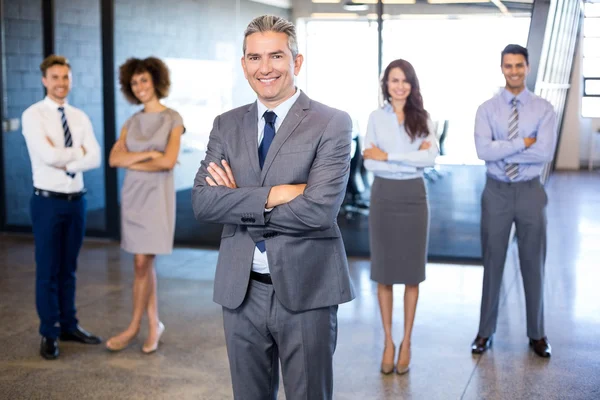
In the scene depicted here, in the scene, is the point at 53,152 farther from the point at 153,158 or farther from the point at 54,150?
the point at 153,158

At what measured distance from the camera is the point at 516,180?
4777mm

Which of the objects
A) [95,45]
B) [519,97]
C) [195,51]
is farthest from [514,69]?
[95,45]

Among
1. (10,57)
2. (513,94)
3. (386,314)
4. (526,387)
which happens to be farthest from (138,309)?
(10,57)

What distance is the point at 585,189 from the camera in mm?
13672

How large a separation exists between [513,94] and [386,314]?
5.03ft

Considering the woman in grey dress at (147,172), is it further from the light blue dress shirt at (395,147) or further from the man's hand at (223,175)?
the man's hand at (223,175)

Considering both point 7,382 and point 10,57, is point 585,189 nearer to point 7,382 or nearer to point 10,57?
point 10,57

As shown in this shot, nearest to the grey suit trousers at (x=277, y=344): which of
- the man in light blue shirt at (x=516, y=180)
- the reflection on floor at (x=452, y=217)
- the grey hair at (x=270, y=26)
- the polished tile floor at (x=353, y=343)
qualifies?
the grey hair at (x=270, y=26)

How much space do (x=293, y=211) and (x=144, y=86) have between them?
2.65 metres

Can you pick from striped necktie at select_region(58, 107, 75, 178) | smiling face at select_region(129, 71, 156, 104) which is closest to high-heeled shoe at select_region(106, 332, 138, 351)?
striped necktie at select_region(58, 107, 75, 178)

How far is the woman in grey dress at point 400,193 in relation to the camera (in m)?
4.59

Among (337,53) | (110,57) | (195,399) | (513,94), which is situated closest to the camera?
(195,399)

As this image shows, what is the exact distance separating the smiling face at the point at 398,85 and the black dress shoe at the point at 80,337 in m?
2.44

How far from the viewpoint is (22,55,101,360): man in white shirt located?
4.78m
